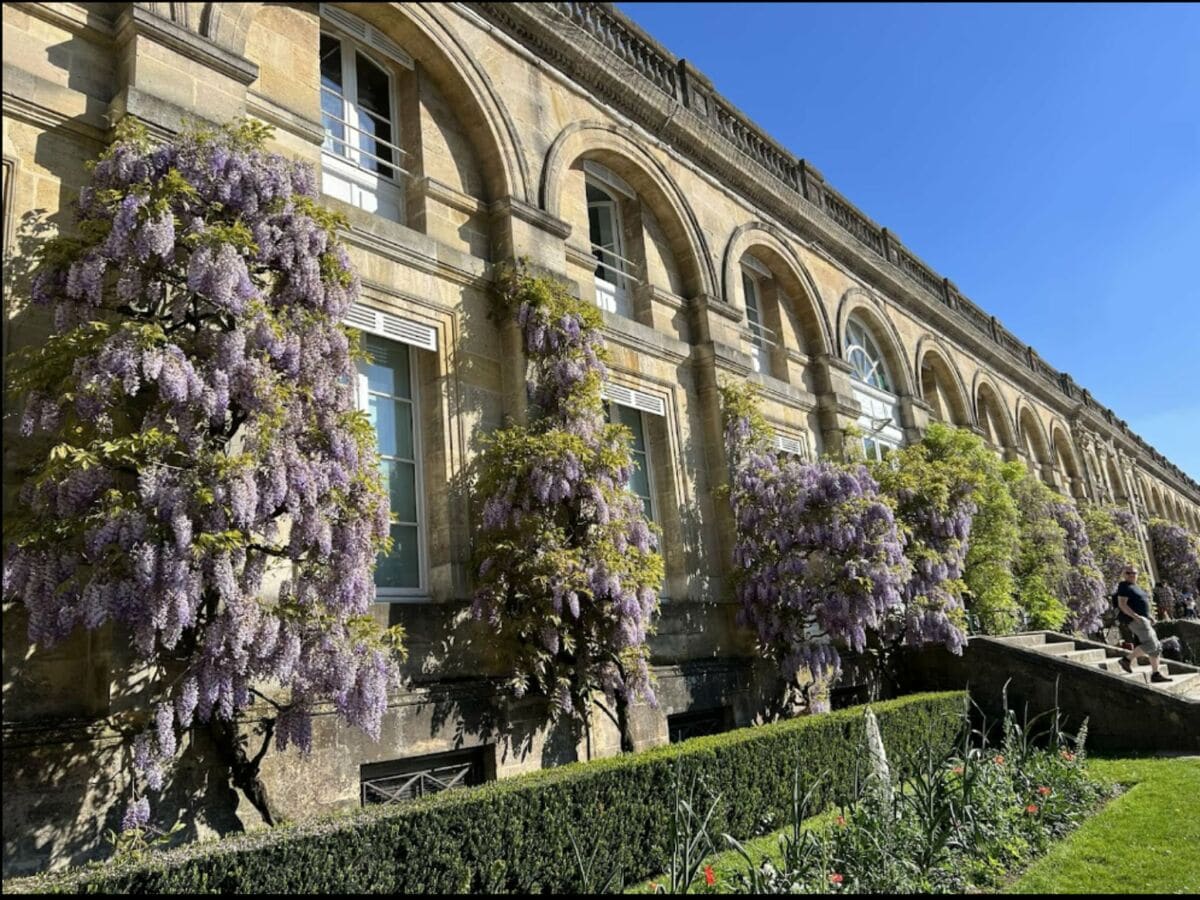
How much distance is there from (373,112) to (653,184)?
4.28 m

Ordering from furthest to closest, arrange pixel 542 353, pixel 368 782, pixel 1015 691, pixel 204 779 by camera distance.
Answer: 1. pixel 1015 691
2. pixel 542 353
3. pixel 368 782
4. pixel 204 779

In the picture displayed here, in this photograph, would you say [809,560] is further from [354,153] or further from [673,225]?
[354,153]

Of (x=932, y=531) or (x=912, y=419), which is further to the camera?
(x=912, y=419)

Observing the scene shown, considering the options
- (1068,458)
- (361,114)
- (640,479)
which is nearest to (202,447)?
(361,114)

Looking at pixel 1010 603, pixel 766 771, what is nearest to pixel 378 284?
pixel 766 771

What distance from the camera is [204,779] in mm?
5320

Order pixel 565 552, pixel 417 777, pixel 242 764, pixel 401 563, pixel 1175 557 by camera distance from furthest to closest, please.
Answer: pixel 1175 557
pixel 401 563
pixel 565 552
pixel 417 777
pixel 242 764

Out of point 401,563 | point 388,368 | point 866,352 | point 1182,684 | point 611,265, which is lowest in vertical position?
point 1182,684

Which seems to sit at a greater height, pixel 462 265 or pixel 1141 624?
pixel 462 265

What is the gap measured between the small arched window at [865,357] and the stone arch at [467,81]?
9.05 m

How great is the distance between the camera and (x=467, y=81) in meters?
9.10

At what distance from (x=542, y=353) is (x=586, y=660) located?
120 inches

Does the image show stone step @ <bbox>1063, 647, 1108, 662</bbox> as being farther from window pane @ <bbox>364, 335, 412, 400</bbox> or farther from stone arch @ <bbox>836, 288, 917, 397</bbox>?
window pane @ <bbox>364, 335, 412, 400</bbox>

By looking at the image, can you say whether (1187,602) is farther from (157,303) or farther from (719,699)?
(157,303)
